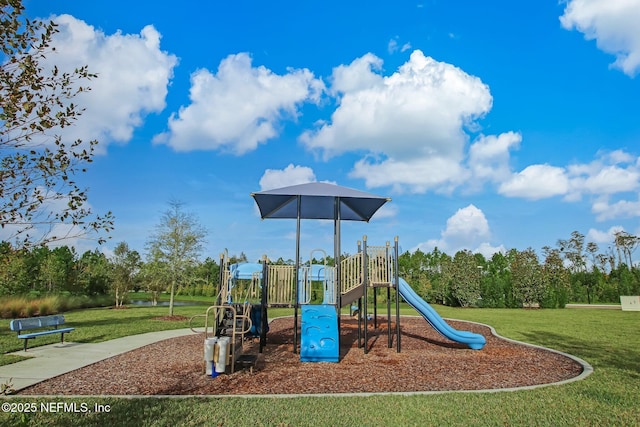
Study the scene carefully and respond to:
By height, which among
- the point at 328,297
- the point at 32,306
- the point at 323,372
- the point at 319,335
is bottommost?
the point at 323,372

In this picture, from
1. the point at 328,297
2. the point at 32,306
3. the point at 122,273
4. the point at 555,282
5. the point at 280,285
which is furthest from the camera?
the point at 555,282

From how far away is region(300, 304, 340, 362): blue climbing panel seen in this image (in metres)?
9.04

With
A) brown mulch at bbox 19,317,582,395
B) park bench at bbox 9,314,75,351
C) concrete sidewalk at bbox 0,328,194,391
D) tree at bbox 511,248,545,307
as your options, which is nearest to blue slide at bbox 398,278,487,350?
brown mulch at bbox 19,317,582,395

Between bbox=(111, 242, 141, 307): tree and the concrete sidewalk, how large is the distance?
1844cm

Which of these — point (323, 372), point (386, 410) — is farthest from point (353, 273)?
point (386, 410)

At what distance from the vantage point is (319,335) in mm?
9156

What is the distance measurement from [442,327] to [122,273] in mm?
25519

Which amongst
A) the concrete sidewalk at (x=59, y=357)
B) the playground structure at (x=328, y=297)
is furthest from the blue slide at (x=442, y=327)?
the concrete sidewalk at (x=59, y=357)

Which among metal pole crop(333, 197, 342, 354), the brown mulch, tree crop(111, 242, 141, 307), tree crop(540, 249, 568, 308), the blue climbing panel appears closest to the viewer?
the brown mulch

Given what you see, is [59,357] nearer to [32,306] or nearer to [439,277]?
[32,306]

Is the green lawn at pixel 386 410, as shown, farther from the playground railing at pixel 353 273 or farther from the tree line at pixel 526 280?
the tree line at pixel 526 280

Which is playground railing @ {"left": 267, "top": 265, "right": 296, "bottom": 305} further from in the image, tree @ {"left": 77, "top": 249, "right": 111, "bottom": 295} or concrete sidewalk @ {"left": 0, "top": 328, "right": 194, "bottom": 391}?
tree @ {"left": 77, "top": 249, "right": 111, "bottom": 295}

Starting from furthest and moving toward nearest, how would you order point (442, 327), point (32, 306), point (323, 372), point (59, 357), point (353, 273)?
point (32, 306)
point (442, 327)
point (353, 273)
point (59, 357)
point (323, 372)

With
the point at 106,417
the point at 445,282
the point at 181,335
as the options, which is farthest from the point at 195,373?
the point at 445,282
